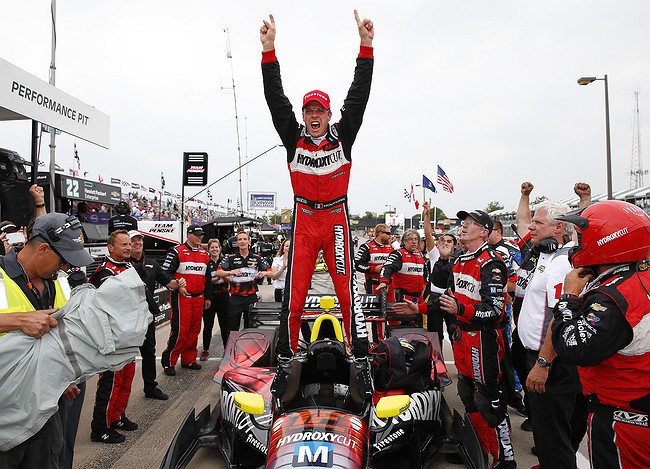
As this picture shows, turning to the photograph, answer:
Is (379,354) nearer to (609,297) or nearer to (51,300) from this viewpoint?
(609,297)

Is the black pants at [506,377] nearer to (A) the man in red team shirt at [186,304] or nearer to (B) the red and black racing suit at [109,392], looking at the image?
(B) the red and black racing suit at [109,392]

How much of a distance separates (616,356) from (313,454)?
1.51 metres

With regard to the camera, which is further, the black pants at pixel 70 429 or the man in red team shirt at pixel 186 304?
the man in red team shirt at pixel 186 304

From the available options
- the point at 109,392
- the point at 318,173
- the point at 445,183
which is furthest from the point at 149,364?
the point at 445,183

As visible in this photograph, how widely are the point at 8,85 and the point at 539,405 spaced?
768 cm

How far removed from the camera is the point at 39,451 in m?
2.06

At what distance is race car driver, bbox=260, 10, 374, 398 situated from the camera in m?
3.61

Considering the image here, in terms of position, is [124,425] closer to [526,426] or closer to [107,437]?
[107,437]

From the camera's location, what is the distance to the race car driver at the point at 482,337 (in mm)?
3371

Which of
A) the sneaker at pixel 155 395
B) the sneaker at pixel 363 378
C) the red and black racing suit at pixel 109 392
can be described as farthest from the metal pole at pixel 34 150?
the sneaker at pixel 363 378

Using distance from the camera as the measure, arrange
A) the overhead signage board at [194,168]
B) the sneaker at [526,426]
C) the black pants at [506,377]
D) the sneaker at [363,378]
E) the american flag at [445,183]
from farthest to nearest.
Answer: the american flag at [445,183]
the overhead signage board at [194,168]
the sneaker at [526,426]
the black pants at [506,377]
the sneaker at [363,378]

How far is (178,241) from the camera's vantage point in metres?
14.2

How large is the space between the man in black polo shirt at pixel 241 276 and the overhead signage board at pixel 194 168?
22.5ft

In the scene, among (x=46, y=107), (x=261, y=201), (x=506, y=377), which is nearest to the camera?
(x=506, y=377)
